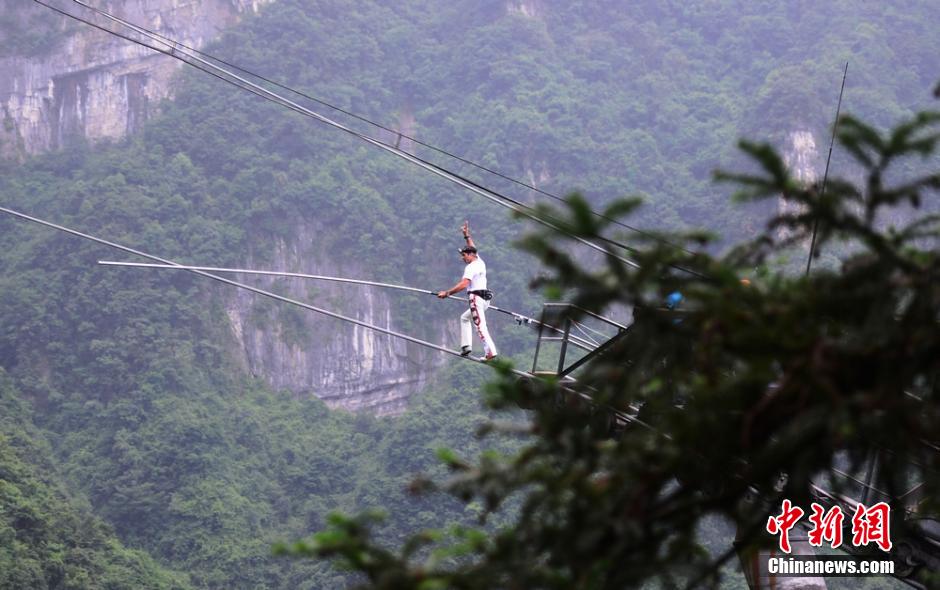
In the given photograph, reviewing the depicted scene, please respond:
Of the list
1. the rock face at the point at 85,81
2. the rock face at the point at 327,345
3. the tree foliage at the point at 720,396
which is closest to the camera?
the tree foliage at the point at 720,396

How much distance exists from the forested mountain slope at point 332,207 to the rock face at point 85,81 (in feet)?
3.44

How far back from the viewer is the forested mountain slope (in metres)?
45.4

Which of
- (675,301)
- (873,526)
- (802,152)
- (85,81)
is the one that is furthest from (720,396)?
(85,81)

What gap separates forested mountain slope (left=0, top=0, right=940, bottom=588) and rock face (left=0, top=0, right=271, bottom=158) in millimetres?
1047

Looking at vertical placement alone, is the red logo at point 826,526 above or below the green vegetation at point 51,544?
below

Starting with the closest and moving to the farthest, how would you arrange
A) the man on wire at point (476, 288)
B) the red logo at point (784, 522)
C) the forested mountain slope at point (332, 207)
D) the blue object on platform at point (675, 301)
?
the blue object on platform at point (675, 301) → the red logo at point (784, 522) → the man on wire at point (476, 288) → the forested mountain slope at point (332, 207)

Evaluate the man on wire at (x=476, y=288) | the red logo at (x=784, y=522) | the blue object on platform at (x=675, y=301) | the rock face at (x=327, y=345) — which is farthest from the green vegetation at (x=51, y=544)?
the blue object on platform at (x=675, y=301)

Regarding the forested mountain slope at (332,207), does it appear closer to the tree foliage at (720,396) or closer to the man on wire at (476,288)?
the man on wire at (476,288)

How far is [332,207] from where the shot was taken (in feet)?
197

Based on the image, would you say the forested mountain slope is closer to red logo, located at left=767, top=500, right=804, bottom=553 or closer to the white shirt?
the white shirt

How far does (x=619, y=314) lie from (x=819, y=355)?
38383 millimetres

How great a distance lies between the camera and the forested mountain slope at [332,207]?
4538 centimetres

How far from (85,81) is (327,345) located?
Result: 16945 millimetres

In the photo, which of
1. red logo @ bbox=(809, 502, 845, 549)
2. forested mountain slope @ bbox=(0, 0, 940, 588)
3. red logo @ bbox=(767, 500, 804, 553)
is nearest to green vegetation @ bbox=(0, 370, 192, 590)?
forested mountain slope @ bbox=(0, 0, 940, 588)
